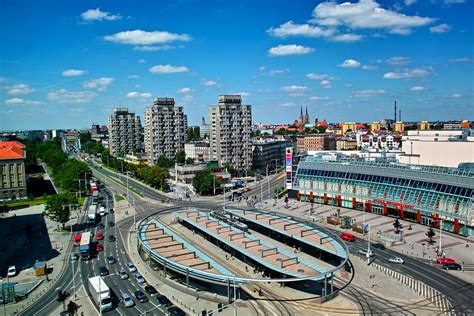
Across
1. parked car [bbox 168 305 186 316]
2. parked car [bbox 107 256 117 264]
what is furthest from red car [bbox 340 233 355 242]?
parked car [bbox 107 256 117 264]

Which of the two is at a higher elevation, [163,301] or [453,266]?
[453,266]

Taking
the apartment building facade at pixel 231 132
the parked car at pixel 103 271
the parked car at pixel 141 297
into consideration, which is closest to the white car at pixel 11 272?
the parked car at pixel 103 271

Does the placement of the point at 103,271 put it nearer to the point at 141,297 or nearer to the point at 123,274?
the point at 123,274

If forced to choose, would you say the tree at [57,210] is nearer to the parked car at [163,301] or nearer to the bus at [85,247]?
the bus at [85,247]

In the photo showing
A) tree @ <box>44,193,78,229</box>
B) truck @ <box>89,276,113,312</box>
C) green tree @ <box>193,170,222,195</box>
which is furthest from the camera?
green tree @ <box>193,170,222,195</box>

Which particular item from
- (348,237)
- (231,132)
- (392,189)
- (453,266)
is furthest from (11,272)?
(231,132)

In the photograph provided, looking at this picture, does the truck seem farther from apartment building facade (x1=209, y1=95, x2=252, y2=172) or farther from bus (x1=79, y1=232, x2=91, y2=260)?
apartment building facade (x1=209, y1=95, x2=252, y2=172)

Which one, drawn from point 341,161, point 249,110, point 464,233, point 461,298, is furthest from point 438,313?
point 249,110
